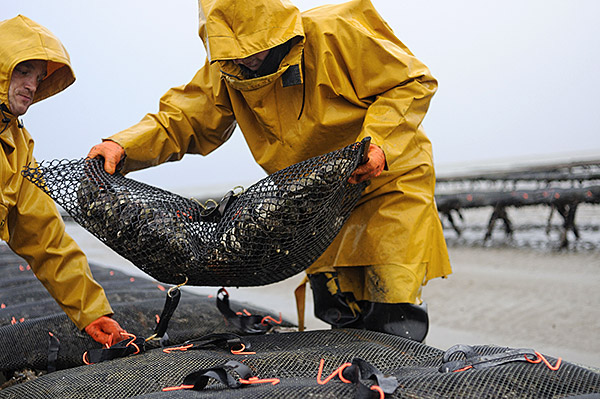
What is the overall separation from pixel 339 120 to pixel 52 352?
6.11 feet

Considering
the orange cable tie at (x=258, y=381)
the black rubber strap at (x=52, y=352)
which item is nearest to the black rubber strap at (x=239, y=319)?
the black rubber strap at (x=52, y=352)

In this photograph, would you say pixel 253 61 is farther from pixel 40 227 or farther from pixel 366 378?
pixel 366 378

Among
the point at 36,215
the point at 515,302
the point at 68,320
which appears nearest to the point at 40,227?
the point at 36,215

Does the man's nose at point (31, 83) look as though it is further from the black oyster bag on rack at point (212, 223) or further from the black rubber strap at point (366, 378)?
the black rubber strap at point (366, 378)

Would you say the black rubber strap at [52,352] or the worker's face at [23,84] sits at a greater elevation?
the worker's face at [23,84]

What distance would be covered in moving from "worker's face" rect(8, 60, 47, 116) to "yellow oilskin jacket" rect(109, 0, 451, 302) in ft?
1.55

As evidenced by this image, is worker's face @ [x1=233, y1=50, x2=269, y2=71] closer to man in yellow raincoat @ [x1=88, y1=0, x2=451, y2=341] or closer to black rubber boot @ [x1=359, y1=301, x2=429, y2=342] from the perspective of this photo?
man in yellow raincoat @ [x1=88, y1=0, x2=451, y2=341]

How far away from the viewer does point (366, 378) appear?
152 cm

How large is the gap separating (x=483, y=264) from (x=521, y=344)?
3.98 m

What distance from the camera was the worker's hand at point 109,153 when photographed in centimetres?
244

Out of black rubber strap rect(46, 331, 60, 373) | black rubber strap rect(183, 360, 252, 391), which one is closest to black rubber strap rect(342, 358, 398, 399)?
black rubber strap rect(183, 360, 252, 391)

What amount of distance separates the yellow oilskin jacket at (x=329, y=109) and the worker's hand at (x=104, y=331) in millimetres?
783

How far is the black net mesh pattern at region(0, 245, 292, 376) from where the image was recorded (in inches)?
106

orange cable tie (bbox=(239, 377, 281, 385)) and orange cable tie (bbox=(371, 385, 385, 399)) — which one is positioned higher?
orange cable tie (bbox=(371, 385, 385, 399))
